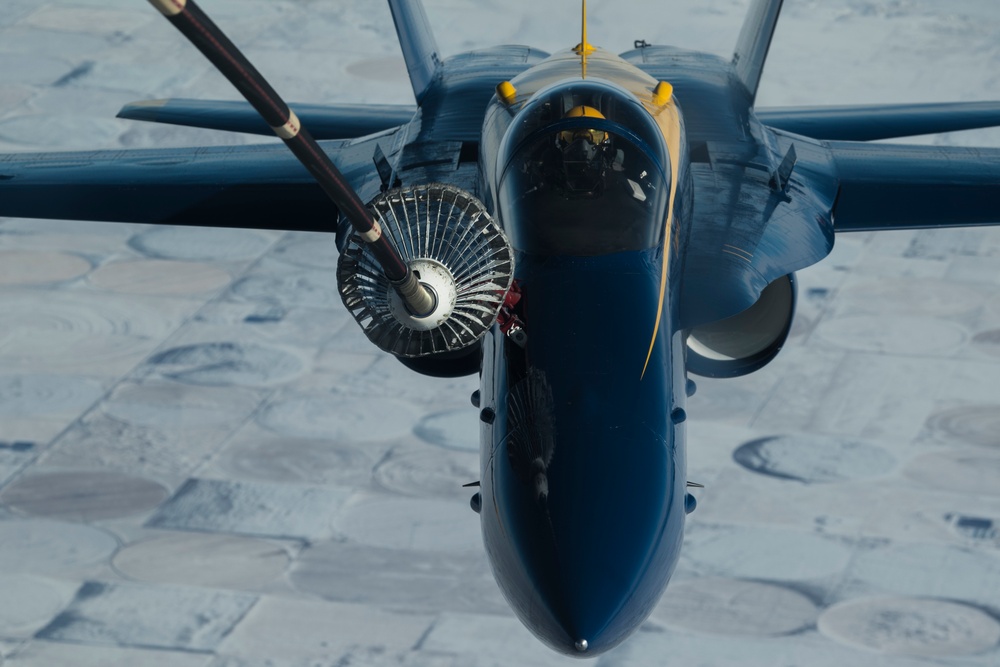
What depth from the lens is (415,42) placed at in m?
23.7

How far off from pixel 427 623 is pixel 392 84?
29.5 meters

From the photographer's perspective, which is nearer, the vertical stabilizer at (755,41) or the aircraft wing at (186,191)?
the aircraft wing at (186,191)

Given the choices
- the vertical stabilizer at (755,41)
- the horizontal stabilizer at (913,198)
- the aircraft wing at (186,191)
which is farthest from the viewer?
the vertical stabilizer at (755,41)

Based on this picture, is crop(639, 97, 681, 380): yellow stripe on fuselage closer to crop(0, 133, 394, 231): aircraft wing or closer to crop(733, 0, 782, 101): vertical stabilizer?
crop(733, 0, 782, 101): vertical stabilizer

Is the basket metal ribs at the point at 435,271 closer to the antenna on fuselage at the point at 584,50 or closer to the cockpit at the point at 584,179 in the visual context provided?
the cockpit at the point at 584,179

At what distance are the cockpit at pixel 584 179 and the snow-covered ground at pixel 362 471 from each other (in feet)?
78.6

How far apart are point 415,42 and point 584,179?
8.56 metres

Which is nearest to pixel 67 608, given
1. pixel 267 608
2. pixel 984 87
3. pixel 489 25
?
pixel 267 608

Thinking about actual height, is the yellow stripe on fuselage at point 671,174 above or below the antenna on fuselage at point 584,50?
below

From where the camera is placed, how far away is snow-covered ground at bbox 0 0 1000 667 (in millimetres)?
39469

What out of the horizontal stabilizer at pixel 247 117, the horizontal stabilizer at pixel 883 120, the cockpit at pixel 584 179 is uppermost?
the cockpit at pixel 584 179

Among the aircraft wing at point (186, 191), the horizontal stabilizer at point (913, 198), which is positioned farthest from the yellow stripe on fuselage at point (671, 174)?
the aircraft wing at point (186, 191)

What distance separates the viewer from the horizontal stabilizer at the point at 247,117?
23.7 m

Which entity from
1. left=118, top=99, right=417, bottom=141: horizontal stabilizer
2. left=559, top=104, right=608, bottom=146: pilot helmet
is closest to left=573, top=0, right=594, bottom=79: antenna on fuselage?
left=559, top=104, right=608, bottom=146: pilot helmet
